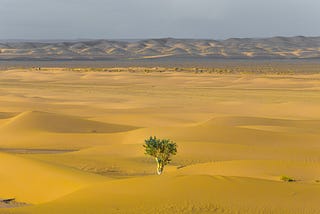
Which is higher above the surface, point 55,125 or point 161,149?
point 55,125

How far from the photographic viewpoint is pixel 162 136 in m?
27.1

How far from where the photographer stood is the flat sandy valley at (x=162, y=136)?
12461 millimetres

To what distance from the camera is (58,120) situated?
32875 millimetres

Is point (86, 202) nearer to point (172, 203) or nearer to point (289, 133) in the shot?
point (172, 203)

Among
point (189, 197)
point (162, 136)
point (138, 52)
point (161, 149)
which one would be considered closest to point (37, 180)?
point (161, 149)

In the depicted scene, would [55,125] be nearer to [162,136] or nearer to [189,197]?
[162,136]

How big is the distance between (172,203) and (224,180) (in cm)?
198

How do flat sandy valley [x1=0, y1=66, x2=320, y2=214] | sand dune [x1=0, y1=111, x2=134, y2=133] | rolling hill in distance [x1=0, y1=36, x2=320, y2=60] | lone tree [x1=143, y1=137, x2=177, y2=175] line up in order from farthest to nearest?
rolling hill in distance [x1=0, y1=36, x2=320, y2=60]
sand dune [x1=0, y1=111, x2=134, y2=133]
lone tree [x1=143, y1=137, x2=177, y2=175]
flat sandy valley [x1=0, y1=66, x2=320, y2=214]

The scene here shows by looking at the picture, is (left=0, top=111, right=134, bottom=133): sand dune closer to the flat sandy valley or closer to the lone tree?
the flat sandy valley

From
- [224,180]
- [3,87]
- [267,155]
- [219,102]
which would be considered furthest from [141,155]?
[3,87]

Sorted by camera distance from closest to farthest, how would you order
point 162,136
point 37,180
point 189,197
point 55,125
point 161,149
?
point 189,197, point 37,180, point 161,149, point 162,136, point 55,125

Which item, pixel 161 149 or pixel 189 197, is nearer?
pixel 189 197

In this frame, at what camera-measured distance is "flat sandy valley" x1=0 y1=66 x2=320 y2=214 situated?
40.9 feet

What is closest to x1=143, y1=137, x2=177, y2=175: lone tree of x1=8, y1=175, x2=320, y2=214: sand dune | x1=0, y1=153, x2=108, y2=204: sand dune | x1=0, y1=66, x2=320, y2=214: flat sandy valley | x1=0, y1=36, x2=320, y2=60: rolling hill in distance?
x1=0, y1=66, x2=320, y2=214: flat sandy valley
